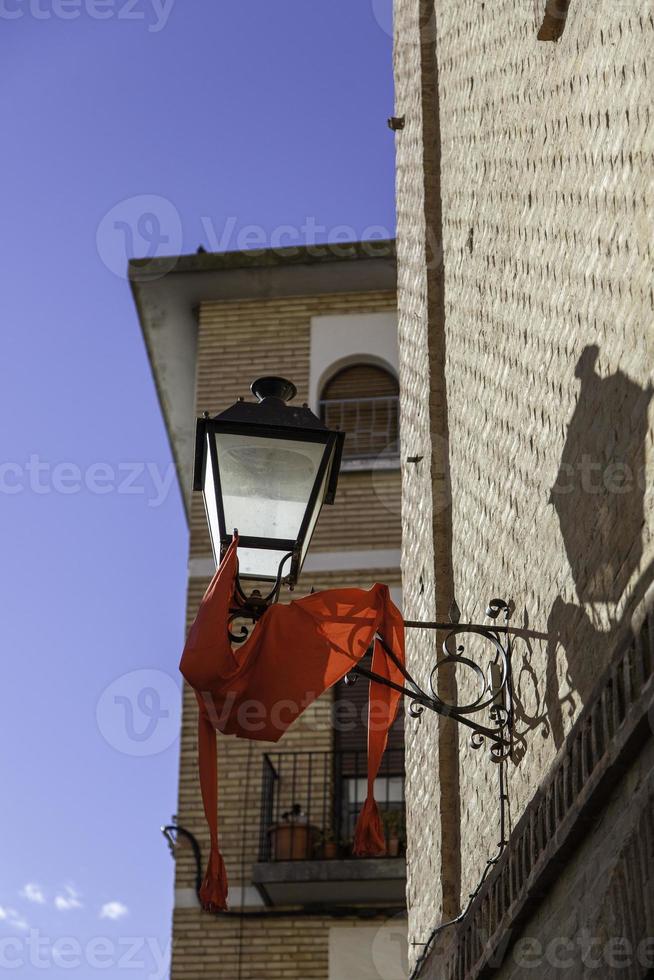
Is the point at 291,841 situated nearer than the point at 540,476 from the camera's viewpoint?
No

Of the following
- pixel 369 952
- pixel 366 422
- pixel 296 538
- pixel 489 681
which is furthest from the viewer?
pixel 366 422

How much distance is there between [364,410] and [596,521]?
9749mm

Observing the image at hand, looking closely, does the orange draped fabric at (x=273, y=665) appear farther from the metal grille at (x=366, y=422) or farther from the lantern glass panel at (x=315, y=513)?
the metal grille at (x=366, y=422)

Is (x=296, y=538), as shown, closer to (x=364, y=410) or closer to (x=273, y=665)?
(x=273, y=665)

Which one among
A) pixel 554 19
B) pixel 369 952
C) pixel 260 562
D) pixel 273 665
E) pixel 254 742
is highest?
pixel 554 19

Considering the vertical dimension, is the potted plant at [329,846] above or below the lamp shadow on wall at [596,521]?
above

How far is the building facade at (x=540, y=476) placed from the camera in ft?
11.4

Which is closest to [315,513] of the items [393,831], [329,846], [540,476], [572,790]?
[540,476]

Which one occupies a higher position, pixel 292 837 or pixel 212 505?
pixel 292 837

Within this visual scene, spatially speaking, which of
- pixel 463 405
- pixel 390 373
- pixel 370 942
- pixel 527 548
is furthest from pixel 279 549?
pixel 390 373

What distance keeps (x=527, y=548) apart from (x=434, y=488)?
1593 millimetres

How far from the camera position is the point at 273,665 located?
15.0 feet

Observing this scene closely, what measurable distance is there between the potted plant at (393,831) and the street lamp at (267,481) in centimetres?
692

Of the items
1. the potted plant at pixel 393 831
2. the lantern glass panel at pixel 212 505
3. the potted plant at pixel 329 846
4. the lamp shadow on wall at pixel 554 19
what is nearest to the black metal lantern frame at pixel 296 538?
the lantern glass panel at pixel 212 505
